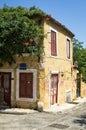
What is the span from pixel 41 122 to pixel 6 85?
5.25 metres

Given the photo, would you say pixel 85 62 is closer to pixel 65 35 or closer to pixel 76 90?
pixel 76 90

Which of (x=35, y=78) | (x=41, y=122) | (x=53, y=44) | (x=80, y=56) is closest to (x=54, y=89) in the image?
(x=35, y=78)

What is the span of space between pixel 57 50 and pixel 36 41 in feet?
12.0

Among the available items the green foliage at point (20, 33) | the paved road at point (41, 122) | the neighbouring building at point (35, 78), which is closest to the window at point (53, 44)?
the neighbouring building at point (35, 78)

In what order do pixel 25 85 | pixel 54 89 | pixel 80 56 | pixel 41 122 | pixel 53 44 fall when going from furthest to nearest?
pixel 80 56, pixel 54 89, pixel 53 44, pixel 25 85, pixel 41 122

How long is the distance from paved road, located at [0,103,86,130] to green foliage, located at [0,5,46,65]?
3.54 m

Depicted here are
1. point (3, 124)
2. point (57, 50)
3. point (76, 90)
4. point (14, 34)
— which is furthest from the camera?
point (76, 90)

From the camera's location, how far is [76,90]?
27.3 meters

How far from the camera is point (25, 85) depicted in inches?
722

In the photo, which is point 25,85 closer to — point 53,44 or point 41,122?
point 53,44

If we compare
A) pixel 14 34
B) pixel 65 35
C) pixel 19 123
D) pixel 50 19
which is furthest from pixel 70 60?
pixel 19 123

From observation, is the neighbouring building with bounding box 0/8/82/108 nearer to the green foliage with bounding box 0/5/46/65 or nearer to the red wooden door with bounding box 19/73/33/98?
the red wooden door with bounding box 19/73/33/98

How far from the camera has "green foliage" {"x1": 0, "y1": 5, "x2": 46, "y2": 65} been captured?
54.2 feet

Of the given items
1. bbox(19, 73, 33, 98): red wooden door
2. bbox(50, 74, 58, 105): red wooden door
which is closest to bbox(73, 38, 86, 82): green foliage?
bbox(50, 74, 58, 105): red wooden door
